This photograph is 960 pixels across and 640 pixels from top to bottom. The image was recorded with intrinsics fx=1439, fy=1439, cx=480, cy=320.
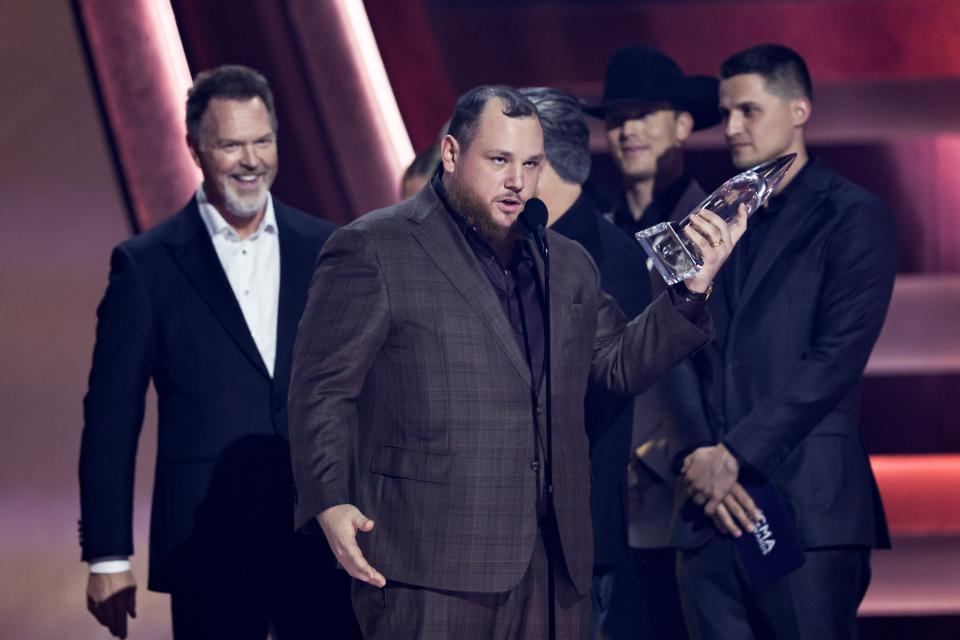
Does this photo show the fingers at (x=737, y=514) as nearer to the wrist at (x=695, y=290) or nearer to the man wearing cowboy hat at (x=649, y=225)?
the man wearing cowboy hat at (x=649, y=225)

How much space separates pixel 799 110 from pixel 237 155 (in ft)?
4.11

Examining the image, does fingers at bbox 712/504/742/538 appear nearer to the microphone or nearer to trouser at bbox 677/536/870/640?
trouser at bbox 677/536/870/640

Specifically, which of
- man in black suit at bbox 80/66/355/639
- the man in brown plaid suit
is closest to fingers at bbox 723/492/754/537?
the man in brown plaid suit

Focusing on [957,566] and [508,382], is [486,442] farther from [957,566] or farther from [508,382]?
[957,566]

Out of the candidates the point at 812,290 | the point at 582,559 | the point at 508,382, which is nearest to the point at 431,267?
the point at 508,382

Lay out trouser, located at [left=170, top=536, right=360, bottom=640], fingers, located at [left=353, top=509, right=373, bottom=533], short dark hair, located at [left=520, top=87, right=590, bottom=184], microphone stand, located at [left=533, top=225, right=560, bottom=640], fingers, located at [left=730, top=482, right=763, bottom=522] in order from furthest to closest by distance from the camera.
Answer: short dark hair, located at [left=520, top=87, right=590, bottom=184]
fingers, located at [left=730, top=482, right=763, bottom=522]
trouser, located at [left=170, top=536, right=360, bottom=640]
microphone stand, located at [left=533, top=225, right=560, bottom=640]
fingers, located at [left=353, top=509, right=373, bottom=533]

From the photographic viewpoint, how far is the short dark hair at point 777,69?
3.23 metres

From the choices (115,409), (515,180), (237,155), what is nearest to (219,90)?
(237,155)

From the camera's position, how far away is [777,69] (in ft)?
10.7

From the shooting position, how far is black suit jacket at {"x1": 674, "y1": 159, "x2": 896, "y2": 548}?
297cm

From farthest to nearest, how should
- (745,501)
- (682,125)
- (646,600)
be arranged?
(682,125)
(646,600)
(745,501)

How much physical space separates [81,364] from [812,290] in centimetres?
196

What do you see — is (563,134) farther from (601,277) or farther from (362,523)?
(362,523)

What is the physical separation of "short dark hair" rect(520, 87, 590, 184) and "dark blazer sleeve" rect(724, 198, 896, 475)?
58 cm
